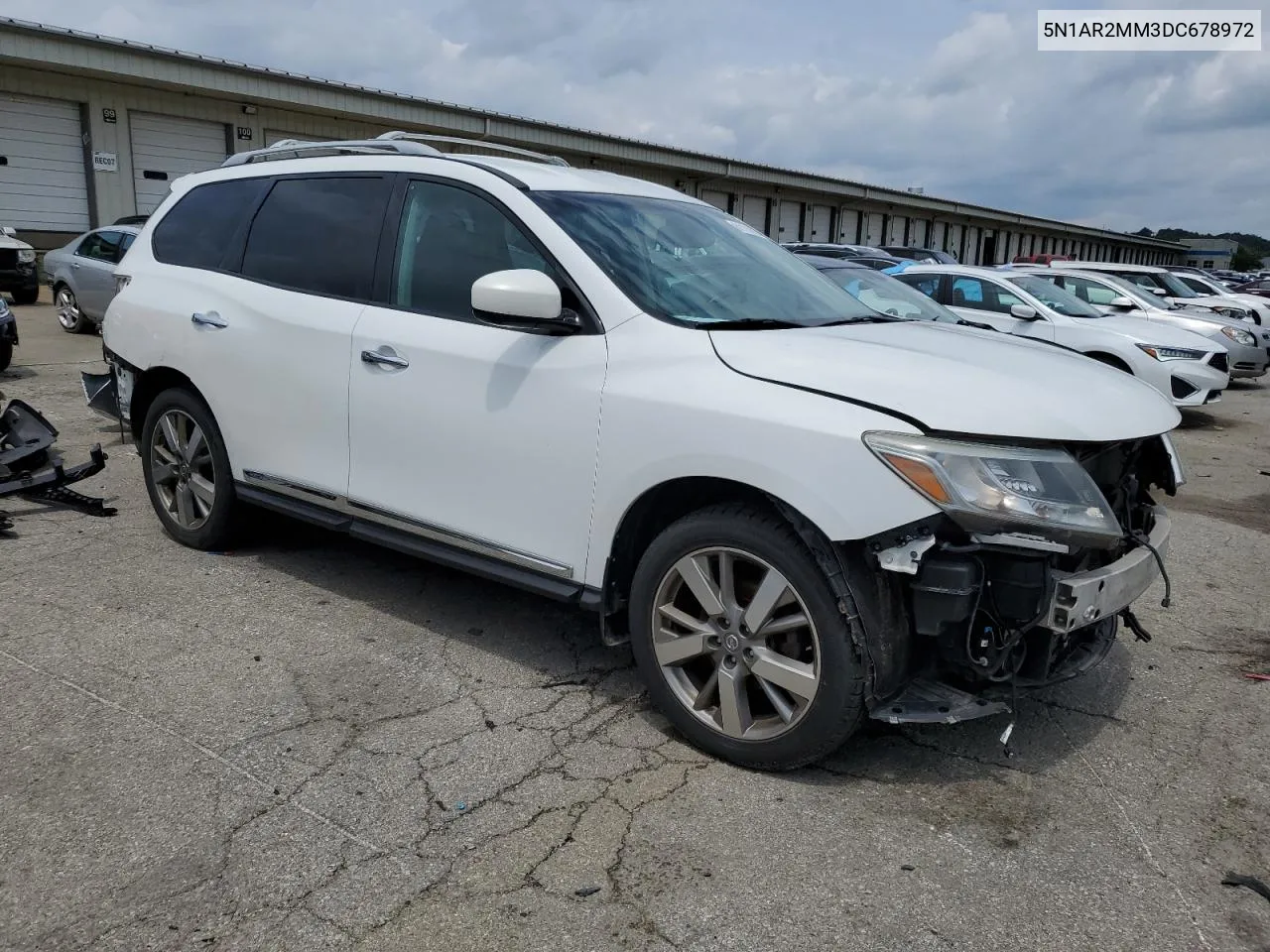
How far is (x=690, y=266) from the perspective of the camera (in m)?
3.82

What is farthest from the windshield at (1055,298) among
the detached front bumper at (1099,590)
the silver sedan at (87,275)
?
the silver sedan at (87,275)

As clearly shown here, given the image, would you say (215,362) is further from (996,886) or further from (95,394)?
(996,886)

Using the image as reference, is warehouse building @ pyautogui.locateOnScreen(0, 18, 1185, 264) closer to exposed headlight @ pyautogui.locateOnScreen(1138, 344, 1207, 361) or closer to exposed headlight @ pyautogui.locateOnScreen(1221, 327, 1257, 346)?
exposed headlight @ pyautogui.locateOnScreen(1221, 327, 1257, 346)

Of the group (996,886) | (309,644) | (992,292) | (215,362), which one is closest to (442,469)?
(309,644)

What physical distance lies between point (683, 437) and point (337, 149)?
249 cm

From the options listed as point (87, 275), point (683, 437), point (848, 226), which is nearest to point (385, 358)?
point (683, 437)

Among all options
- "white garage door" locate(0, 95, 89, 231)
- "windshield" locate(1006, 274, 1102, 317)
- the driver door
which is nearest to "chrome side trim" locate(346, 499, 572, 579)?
the driver door

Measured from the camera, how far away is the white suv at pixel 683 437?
2.87 meters

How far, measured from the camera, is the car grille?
10570mm

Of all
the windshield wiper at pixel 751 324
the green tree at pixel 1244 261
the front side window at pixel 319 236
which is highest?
the green tree at pixel 1244 261

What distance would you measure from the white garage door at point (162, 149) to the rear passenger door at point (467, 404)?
20.2 metres

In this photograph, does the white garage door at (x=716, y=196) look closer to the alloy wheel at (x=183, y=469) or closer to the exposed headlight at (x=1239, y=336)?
the exposed headlight at (x=1239, y=336)

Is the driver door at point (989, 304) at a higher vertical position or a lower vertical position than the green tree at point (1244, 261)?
lower

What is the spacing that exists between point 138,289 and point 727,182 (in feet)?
110
